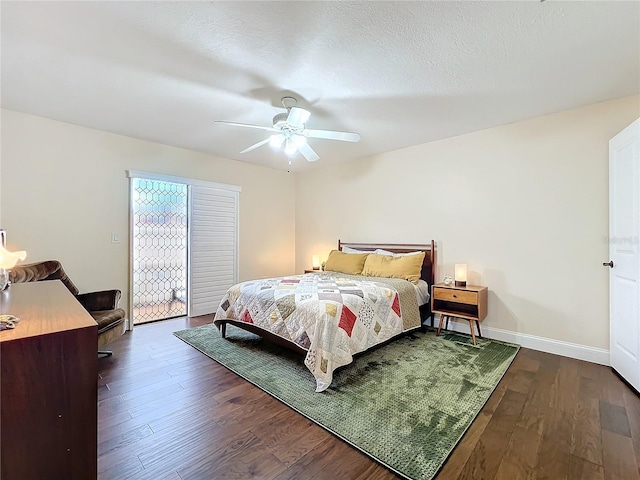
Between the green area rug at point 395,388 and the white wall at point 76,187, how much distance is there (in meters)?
1.57

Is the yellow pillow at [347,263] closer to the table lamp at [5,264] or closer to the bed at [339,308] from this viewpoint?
the bed at [339,308]

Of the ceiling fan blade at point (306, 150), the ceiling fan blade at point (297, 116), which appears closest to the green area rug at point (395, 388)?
the ceiling fan blade at point (306, 150)

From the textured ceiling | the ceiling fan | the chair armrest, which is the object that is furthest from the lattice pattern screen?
the ceiling fan

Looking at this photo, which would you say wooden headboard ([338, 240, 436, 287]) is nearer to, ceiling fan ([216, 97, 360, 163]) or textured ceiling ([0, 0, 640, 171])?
textured ceiling ([0, 0, 640, 171])

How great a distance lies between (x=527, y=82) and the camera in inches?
99.3

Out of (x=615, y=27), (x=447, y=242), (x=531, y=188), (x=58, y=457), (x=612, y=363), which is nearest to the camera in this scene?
(x=58, y=457)

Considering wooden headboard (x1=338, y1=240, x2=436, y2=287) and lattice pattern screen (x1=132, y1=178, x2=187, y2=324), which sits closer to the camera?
wooden headboard (x1=338, y1=240, x2=436, y2=287)

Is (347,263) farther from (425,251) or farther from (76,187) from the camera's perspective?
(76,187)

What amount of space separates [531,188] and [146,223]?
509 cm

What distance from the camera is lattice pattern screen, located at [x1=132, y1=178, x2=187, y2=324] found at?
4.18 metres

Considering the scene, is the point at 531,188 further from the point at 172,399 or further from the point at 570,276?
the point at 172,399

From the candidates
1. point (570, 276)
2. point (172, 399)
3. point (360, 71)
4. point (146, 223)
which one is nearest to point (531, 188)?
point (570, 276)

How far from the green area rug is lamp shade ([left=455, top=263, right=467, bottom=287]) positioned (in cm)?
67

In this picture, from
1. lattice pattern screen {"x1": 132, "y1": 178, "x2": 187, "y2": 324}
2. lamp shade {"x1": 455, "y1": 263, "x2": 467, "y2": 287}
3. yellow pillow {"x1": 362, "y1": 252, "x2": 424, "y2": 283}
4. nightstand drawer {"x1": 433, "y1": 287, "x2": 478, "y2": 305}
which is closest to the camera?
nightstand drawer {"x1": 433, "y1": 287, "x2": 478, "y2": 305}
